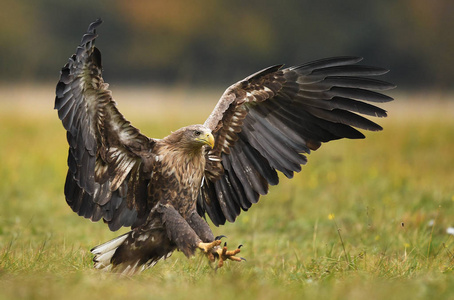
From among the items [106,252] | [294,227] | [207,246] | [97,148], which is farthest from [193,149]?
[294,227]

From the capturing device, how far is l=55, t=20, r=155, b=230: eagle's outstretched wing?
484 centimetres

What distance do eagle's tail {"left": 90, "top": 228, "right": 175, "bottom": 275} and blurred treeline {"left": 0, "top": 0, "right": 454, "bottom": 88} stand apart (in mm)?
21000

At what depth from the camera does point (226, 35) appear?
93.2 ft

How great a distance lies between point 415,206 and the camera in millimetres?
7891

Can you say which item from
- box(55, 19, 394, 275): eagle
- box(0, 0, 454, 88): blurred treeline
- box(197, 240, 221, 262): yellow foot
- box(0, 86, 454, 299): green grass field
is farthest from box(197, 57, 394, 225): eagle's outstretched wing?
box(0, 0, 454, 88): blurred treeline

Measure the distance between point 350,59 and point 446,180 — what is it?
429cm

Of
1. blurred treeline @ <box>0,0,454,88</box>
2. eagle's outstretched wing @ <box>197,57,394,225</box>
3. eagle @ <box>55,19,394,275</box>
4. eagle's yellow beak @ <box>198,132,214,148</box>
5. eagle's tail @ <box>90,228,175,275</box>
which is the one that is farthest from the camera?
blurred treeline @ <box>0,0,454,88</box>

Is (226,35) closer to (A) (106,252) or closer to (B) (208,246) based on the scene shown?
(A) (106,252)

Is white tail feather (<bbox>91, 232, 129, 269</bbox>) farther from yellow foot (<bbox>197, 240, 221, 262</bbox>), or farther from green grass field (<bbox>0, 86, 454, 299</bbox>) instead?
yellow foot (<bbox>197, 240, 221, 262</bbox>)

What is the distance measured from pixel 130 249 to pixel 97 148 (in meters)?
0.80

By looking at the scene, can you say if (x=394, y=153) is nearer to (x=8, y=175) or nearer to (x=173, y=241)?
(x=8, y=175)

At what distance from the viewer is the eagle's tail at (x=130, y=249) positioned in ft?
17.5

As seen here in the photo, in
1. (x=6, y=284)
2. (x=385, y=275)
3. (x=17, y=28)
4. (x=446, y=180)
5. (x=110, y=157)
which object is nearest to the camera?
(x=6, y=284)

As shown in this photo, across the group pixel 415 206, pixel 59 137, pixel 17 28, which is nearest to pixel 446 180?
pixel 415 206
